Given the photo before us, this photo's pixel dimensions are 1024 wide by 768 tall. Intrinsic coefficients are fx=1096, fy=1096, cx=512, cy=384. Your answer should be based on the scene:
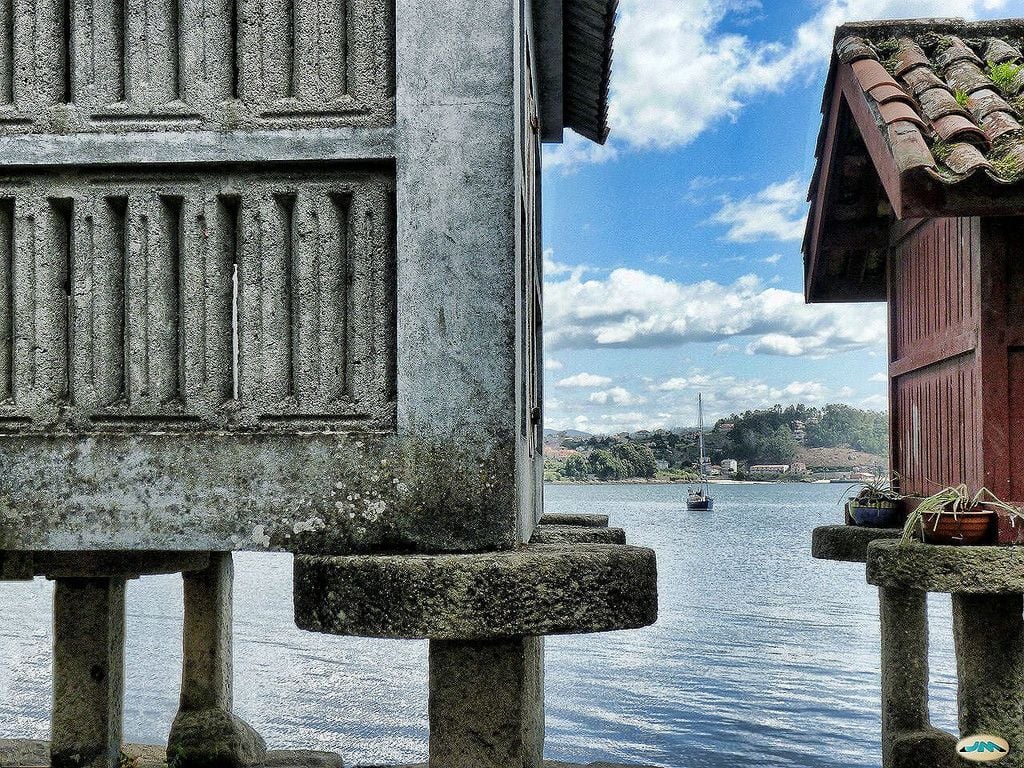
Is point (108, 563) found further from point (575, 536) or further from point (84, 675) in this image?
point (575, 536)

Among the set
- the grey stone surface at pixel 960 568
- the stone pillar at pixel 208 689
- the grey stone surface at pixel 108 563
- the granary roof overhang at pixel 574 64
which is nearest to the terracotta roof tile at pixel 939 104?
the granary roof overhang at pixel 574 64

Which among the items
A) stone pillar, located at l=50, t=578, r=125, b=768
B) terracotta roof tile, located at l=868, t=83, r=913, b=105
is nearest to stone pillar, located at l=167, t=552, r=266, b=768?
stone pillar, located at l=50, t=578, r=125, b=768

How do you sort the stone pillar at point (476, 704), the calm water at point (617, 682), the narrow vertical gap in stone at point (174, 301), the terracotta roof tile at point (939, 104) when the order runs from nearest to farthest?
the stone pillar at point (476, 704) < the narrow vertical gap in stone at point (174, 301) < the terracotta roof tile at point (939, 104) < the calm water at point (617, 682)

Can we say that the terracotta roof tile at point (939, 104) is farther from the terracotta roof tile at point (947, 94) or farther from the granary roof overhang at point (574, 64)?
the granary roof overhang at point (574, 64)

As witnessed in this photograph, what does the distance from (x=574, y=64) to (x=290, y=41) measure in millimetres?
3427

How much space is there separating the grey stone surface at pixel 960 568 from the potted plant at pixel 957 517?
10 centimetres

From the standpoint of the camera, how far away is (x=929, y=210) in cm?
469

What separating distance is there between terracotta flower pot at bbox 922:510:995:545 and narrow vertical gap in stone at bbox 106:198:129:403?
12.2 feet

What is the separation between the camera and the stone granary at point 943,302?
4832 mm

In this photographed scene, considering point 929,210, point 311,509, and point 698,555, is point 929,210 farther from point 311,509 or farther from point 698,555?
point 698,555

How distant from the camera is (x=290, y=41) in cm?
363

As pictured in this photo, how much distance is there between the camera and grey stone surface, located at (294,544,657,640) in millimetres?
3174

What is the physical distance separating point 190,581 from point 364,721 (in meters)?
10.5

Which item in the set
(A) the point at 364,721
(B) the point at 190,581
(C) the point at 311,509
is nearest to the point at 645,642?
(A) the point at 364,721
